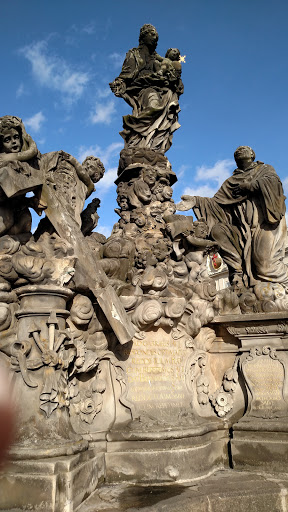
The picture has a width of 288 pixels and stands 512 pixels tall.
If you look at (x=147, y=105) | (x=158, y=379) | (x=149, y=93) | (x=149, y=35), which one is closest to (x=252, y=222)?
(x=158, y=379)

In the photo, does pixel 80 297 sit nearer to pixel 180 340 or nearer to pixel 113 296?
pixel 113 296

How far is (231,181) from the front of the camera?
7160 mm

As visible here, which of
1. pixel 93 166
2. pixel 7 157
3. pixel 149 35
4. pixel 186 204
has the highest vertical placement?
pixel 149 35

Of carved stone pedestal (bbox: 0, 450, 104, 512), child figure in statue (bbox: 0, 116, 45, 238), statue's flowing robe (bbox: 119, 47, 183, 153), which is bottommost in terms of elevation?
carved stone pedestal (bbox: 0, 450, 104, 512)

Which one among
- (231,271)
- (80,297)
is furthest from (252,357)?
(80,297)

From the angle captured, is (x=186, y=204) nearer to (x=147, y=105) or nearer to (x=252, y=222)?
(x=252, y=222)

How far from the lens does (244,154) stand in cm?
714

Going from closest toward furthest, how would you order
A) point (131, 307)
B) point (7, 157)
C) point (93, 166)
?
point (7, 157) → point (131, 307) → point (93, 166)

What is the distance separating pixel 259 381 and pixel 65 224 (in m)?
3.28

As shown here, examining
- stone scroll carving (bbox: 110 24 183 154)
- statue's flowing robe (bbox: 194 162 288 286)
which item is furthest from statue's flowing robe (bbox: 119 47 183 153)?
statue's flowing robe (bbox: 194 162 288 286)

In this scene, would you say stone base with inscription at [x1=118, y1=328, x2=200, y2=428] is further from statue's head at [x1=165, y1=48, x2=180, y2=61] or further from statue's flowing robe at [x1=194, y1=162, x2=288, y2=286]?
statue's head at [x1=165, y1=48, x2=180, y2=61]

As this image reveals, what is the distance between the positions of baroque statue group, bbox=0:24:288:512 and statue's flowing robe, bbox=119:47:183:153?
48 centimetres

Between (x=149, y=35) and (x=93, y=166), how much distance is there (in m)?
3.98

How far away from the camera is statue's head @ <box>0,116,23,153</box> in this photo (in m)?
4.80
